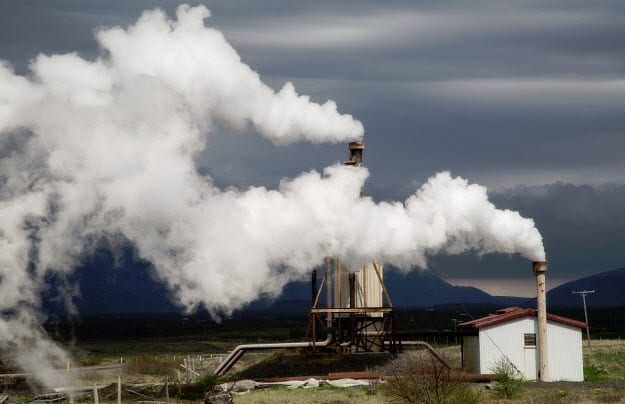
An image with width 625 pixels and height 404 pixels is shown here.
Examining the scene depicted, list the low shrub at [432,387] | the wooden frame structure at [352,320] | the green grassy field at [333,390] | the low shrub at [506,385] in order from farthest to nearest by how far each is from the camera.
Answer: the wooden frame structure at [352,320], the low shrub at [506,385], the green grassy field at [333,390], the low shrub at [432,387]

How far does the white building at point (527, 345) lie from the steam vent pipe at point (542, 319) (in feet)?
1.70

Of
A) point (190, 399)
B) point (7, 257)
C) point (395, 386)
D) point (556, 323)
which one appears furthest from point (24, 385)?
point (556, 323)

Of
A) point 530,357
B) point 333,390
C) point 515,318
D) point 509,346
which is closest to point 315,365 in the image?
point 333,390

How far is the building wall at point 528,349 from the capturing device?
65.8 metres

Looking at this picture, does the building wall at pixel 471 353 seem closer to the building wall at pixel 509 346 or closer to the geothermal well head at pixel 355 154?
the building wall at pixel 509 346

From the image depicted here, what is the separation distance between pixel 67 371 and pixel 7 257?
11.2 metres

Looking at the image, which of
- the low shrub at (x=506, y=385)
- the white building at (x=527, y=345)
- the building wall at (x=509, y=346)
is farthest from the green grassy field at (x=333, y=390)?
the building wall at (x=509, y=346)

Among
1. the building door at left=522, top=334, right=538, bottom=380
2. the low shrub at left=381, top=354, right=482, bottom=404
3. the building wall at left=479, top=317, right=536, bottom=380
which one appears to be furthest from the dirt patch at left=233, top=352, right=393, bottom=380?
the low shrub at left=381, top=354, right=482, bottom=404

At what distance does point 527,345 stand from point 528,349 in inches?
9.6

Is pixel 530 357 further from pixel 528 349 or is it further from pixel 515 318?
pixel 515 318

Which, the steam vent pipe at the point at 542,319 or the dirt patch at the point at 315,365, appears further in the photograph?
the dirt patch at the point at 315,365

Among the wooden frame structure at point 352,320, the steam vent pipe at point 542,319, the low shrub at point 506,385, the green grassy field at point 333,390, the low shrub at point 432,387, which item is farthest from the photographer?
the wooden frame structure at point 352,320

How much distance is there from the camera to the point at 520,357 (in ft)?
216

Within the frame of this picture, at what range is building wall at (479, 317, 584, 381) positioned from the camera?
216ft
